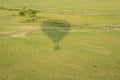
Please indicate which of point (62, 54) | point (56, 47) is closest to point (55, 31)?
point (56, 47)

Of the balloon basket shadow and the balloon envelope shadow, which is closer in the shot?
the balloon basket shadow

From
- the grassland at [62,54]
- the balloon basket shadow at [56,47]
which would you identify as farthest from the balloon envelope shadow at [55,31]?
the grassland at [62,54]

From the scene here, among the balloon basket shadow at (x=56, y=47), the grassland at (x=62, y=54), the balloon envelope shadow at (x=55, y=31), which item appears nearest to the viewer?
the grassland at (x=62, y=54)

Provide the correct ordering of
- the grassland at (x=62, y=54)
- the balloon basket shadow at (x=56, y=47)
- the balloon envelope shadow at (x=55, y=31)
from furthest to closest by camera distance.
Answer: the balloon envelope shadow at (x=55, y=31)
the balloon basket shadow at (x=56, y=47)
the grassland at (x=62, y=54)

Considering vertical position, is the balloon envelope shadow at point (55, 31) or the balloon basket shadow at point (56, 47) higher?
the balloon basket shadow at point (56, 47)

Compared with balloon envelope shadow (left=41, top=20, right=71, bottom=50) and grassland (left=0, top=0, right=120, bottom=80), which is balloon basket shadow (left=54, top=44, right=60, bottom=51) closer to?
balloon envelope shadow (left=41, top=20, right=71, bottom=50)

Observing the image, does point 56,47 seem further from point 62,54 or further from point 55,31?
point 55,31

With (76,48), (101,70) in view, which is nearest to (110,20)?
(76,48)

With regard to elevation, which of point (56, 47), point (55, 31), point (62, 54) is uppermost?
point (62, 54)

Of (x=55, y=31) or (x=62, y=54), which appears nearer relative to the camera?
(x=62, y=54)

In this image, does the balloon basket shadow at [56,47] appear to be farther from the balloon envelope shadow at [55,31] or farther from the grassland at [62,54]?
the grassland at [62,54]

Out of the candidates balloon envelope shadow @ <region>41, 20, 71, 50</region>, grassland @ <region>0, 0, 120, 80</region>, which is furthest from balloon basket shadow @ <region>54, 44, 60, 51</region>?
grassland @ <region>0, 0, 120, 80</region>
